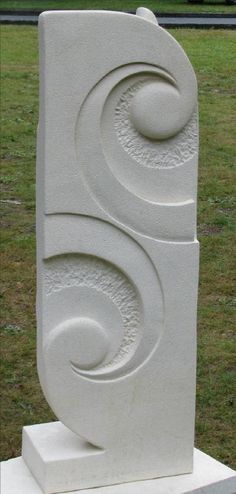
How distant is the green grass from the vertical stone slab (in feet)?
59.6

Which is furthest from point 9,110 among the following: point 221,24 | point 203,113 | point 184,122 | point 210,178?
point 184,122

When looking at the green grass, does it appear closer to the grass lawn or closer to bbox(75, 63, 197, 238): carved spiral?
the grass lawn

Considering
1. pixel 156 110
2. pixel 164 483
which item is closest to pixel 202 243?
pixel 164 483

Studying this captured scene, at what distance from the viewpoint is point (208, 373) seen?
7172 millimetres

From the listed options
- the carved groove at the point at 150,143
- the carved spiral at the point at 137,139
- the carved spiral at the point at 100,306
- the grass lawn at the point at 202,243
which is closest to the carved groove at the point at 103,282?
the carved spiral at the point at 100,306

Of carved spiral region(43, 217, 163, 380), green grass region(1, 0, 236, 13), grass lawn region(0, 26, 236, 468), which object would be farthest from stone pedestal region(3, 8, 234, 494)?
green grass region(1, 0, 236, 13)

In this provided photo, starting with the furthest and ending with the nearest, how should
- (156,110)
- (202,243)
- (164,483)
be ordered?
(202,243)
(164,483)
(156,110)

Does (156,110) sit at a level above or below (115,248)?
above

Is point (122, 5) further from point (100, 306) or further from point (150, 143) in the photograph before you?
point (100, 306)

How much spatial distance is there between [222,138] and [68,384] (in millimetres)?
7880

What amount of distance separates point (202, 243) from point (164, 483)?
4.79m

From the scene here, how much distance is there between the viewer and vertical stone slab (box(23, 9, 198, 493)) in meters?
4.46

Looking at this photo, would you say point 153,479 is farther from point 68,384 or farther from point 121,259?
point 121,259

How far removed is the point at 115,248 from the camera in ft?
15.3
